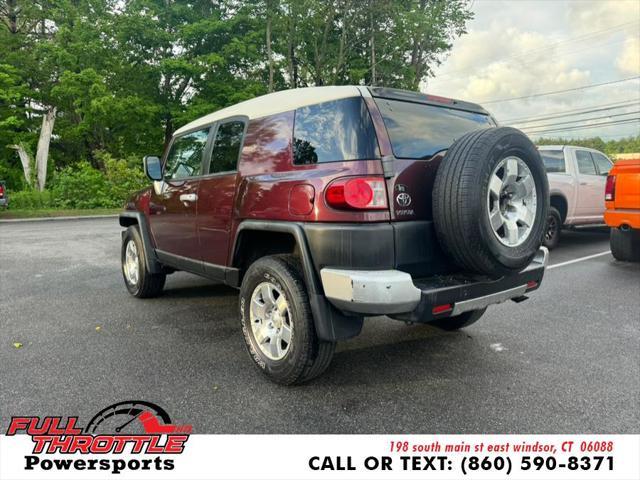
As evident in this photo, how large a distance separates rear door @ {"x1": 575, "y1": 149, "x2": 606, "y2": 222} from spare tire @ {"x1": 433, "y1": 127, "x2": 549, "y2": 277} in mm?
6664

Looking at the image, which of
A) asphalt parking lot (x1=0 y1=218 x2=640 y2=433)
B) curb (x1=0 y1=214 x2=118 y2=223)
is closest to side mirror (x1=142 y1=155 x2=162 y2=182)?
asphalt parking lot (x1=0 y1=218 x2=640 y2=433)

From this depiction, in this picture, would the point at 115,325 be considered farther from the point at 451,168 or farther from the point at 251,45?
the point at 251,45

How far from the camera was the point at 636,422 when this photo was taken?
7.88 ft

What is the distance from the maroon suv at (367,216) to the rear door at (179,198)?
70 cm

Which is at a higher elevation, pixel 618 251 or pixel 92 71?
pixel 92 71

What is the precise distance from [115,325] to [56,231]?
9119 mm

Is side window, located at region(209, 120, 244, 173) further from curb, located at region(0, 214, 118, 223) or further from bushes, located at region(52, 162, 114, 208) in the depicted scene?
bushes, located at region(52, 162, 114, 208)

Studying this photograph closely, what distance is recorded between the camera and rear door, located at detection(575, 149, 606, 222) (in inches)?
333

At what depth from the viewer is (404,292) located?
233 centimetres

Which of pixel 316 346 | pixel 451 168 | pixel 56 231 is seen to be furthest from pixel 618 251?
pixel 56 231

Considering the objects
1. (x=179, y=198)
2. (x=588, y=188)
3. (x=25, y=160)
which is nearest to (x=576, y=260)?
(x=588, y=188)

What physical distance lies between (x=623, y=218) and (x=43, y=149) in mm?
21987

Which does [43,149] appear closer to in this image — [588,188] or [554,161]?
[554,161]

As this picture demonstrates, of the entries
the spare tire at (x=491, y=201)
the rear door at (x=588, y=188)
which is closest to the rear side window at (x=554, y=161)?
the rear door at (x=588, y=188)
